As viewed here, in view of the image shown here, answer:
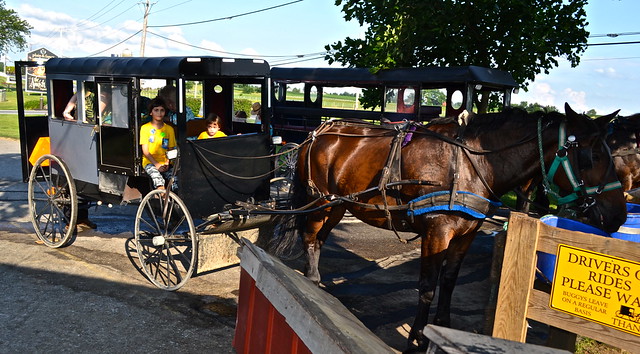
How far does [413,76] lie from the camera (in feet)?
40.5

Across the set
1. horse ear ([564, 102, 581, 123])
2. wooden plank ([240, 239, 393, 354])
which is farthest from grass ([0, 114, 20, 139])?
horse ear ([564, 102, 581, 123])

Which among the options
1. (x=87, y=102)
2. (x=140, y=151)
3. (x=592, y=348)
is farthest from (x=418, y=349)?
(x=87, y=102)

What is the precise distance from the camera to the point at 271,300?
3.02 m

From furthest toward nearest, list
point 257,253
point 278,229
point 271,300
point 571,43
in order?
point 571,43, point 278,229, point 257,253, point 271,300

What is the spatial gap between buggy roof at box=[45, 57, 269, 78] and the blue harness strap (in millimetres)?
2959

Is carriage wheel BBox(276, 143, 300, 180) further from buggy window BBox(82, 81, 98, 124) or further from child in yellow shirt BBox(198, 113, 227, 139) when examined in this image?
buggy window BBox(82, 81, 98, 124)

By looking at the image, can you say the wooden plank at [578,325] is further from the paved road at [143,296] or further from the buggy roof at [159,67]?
the buggy roof at [159,67]

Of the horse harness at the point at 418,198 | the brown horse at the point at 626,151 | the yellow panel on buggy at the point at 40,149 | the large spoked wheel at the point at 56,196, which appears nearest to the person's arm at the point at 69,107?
the large spoked wheel at the point at 56,196

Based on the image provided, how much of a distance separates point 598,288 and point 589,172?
1.49 m

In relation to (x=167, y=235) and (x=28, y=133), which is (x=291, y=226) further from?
(x=28, y=133)

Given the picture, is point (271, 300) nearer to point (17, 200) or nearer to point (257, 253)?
point (257, 253)

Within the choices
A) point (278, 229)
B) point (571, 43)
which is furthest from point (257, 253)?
point (571, 43)

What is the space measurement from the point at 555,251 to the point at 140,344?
355 cm

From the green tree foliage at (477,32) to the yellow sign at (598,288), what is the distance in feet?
27.6
